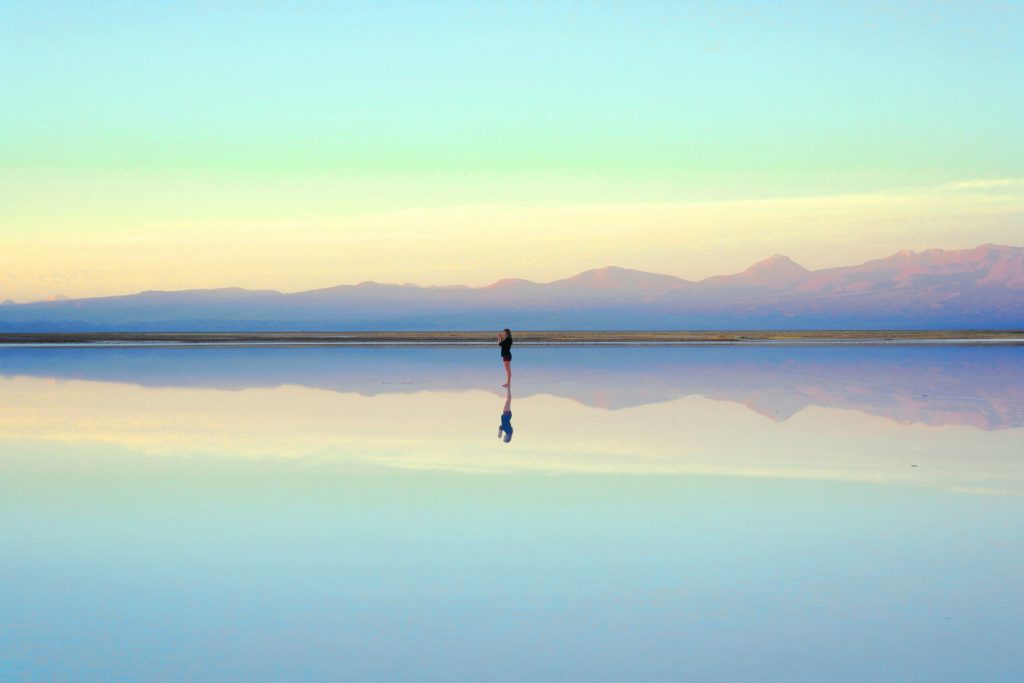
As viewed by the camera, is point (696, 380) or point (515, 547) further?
point (696, 380)

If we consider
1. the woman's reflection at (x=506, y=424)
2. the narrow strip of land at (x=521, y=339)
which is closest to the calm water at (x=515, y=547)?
the woman's reflection at (x=506, y=424)

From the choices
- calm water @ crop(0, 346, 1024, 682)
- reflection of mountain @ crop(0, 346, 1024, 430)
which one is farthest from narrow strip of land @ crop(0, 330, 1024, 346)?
calm water @ crop(0, 346, 1024, 682)

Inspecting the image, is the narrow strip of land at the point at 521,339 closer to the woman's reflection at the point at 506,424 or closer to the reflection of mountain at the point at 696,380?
the reflection of mountain at the point at 696,380

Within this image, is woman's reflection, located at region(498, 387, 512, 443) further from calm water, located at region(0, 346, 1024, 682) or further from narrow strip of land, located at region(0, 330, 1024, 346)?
narrow strip of land, located at region(0, 330, 1024, 346)

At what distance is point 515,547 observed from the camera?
8234 mm

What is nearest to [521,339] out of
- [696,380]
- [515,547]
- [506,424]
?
[696,380]

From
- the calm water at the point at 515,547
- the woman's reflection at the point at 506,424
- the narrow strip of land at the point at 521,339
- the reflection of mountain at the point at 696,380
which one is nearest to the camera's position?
the calm water at the point at 515,547

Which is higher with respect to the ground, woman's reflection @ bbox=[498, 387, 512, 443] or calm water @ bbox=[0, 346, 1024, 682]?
woman's reflection @ bbox=[498, 387, 512, 443]

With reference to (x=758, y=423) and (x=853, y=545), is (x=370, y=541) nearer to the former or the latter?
(x=853, y=545)

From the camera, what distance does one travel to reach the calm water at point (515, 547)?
225 inches

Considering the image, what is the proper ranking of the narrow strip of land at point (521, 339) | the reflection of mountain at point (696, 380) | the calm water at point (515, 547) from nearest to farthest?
the calm water at point (515, 547) → the reflection of mountain at point (696, 380) → the narrow strip of land at point (521, 339)

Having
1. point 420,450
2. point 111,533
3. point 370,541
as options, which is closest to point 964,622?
point 370,541

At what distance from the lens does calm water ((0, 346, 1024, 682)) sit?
571 cm

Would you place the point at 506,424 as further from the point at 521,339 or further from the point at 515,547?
the point at 521,339
